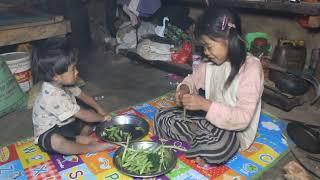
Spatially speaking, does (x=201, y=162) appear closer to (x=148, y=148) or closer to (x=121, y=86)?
(x=148, y=148)

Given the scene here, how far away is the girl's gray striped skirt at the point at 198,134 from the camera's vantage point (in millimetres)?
2533

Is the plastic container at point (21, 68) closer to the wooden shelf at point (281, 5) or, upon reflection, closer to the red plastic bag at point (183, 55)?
the red plastic bag at point (183, 55)

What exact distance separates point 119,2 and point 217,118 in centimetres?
449

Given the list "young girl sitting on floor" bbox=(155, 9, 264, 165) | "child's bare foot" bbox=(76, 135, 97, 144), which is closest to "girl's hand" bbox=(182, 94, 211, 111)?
"young girl sitting on floor" bbox=(155, 9, 264, 165)

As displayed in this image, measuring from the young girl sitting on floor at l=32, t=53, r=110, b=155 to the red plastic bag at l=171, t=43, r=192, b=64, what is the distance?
2.74 metres

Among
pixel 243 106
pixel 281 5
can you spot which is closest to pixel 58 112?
pixel 243 106

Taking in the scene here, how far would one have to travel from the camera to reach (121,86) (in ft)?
15.6

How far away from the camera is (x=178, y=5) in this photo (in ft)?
20.9

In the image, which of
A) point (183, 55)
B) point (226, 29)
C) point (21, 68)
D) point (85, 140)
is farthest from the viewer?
point (183, 55)

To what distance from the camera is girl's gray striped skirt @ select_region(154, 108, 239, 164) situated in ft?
8.31

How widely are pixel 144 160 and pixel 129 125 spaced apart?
74cm

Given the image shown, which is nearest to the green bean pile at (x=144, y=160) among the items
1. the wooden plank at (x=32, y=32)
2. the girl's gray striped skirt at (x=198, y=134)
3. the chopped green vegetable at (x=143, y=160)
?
the chopped green vegetable at (x=143, y=160)

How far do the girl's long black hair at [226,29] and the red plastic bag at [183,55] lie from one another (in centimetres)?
293

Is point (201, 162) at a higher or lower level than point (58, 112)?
lower
